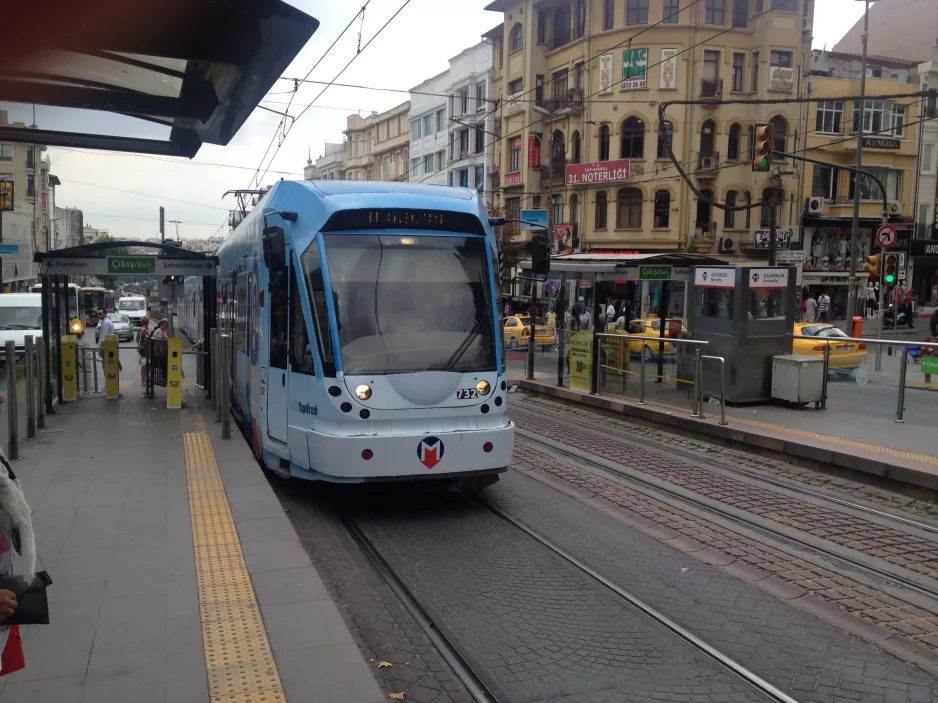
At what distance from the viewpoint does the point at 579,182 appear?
42.8m

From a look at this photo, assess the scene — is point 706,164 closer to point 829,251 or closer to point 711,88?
point 711,88

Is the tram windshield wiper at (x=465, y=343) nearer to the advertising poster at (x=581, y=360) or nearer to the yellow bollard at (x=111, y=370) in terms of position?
the advertising poster at (x=581, y=360)

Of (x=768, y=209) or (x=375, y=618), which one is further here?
(x=768, y=209)

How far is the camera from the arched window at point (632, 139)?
1640 inches

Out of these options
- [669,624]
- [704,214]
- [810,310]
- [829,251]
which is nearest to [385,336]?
[669,624]

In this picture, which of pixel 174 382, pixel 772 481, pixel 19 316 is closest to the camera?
pixel 772 481

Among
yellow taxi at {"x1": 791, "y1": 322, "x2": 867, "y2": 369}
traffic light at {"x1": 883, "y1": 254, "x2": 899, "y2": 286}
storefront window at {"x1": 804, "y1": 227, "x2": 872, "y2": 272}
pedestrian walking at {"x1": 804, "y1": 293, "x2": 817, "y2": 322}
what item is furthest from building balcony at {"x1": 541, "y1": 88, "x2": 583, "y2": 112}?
yellow taxi at {"x1": 791, "y1": 322, "x2": 867, "y2": 369}

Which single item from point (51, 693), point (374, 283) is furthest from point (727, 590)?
point (51, 693)

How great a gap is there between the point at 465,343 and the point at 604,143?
36.6m

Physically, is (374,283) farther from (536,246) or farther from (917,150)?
(917,150)

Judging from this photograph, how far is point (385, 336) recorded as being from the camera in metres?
8.02

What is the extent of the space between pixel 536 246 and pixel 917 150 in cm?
4453

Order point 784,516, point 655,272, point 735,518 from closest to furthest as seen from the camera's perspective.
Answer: point 735,518 → point 784,516 → point 655,272

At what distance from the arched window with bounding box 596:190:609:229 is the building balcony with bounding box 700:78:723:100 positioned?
6619 millimetres
